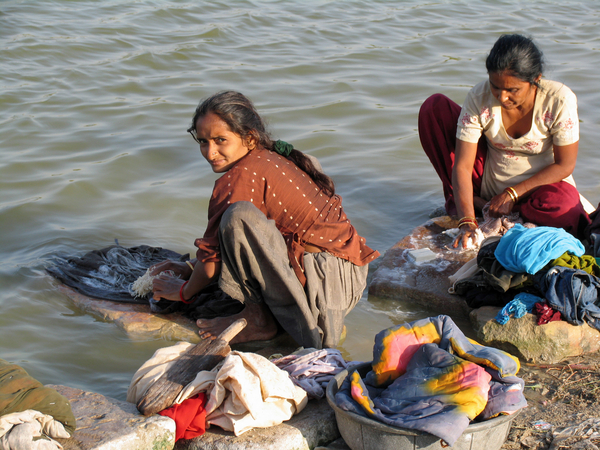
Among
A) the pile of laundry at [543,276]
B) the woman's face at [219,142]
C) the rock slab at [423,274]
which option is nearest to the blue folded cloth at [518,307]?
the pile of laundry at [543,276]

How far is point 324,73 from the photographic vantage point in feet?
28.1

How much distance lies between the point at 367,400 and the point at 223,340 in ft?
2.30

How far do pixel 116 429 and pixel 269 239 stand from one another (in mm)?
1028

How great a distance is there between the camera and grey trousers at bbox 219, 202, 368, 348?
2.75 meters

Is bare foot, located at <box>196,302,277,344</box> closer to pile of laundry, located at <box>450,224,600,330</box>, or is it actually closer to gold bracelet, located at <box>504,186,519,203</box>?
pile of laundry, located at <box>450,224,600,330</box>

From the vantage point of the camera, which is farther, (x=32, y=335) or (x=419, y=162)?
(x=419, y=162)

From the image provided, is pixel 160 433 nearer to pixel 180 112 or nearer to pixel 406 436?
pixel 406 436

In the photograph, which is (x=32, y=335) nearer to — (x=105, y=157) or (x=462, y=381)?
(x=462, y=381)

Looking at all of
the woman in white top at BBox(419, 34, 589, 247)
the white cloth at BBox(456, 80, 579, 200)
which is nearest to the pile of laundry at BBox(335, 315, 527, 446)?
the woman in white top at BBox(419, 34, 589, 247)

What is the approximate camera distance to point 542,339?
2947 mm

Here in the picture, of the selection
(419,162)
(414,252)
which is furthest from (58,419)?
(419,162)

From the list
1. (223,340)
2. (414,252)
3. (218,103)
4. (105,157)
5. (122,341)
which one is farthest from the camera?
(105,157)

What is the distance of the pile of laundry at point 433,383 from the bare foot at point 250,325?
34.5 inches

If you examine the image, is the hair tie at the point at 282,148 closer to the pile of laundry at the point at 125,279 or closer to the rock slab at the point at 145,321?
the pile of laundry at the point at 125,279
